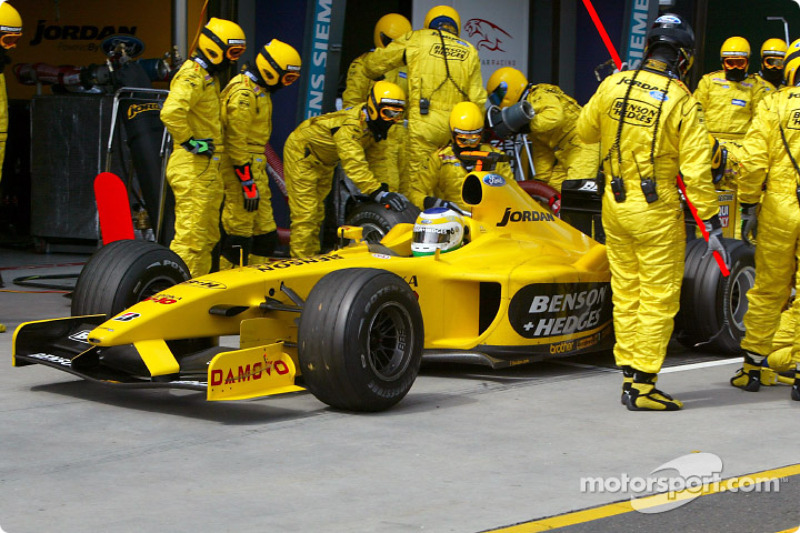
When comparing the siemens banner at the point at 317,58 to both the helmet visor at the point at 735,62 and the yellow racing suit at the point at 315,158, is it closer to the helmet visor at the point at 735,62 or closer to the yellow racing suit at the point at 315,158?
the yellow racing suit at the point at 315,158

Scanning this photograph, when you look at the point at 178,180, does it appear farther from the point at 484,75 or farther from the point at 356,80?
the point at 484,75

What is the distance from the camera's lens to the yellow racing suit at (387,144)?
1138 centimetres

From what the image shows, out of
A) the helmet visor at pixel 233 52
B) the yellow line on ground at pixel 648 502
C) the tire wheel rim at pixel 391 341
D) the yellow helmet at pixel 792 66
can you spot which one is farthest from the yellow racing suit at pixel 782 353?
the helmet visor at pixel 233 52

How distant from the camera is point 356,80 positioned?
41.2ft

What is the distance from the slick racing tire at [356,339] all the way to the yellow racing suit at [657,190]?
128 cm

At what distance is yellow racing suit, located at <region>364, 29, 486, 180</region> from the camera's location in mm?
11828

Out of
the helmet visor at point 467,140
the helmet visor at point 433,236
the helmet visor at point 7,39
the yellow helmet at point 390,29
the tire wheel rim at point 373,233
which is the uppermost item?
the yellow helmet at point 390,29

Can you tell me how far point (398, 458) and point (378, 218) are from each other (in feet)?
15.8

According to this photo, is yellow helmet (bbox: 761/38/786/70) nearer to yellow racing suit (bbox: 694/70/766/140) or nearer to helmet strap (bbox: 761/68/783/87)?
helmet strap (bbox: 761/68/783/87)

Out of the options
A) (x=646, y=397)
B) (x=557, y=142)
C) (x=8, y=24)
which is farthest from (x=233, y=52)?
(x=646, y=397)

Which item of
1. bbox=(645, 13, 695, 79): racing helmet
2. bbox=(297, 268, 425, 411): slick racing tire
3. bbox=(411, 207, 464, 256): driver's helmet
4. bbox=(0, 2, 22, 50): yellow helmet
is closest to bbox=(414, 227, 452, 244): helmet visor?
bbox=(411, 207, 464, 256): driver's helmet

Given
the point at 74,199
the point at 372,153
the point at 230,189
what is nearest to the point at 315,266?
the point at 230,189

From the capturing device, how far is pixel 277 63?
987cm

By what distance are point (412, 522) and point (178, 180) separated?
5497 millimetres
